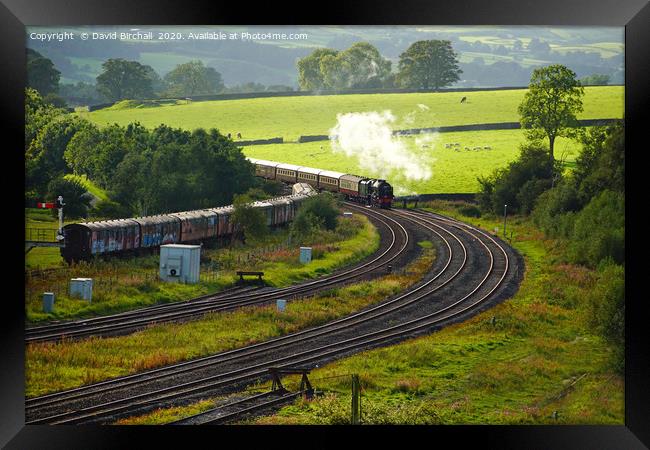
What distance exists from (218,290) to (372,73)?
22.7ft

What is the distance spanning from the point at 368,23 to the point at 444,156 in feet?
16.6

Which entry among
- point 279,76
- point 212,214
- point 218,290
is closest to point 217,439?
point 218,290

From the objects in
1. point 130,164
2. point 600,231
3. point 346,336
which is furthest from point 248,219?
point 600,231

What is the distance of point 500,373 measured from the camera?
77.0ft

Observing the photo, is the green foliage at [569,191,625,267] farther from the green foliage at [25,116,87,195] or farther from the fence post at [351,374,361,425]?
the green foliage at [25,116,87,195]

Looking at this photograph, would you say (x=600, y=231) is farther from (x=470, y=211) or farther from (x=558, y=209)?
(x=470, y=211)

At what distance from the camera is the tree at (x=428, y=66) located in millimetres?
24656

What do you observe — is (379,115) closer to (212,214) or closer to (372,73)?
(372,73)

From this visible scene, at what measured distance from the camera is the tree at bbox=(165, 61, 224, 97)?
24.5 meters

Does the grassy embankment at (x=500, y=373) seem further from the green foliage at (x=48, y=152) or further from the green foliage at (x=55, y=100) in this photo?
the green foliage at (x=55, y=100)

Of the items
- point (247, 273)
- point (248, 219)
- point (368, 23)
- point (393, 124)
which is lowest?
point (247, 273)

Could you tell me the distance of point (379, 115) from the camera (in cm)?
2584

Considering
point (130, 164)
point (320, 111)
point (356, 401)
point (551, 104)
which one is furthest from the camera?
point (320, 111)

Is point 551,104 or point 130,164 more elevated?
point 551,104
